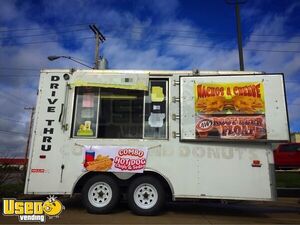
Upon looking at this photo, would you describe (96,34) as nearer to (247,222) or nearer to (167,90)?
(167,90)

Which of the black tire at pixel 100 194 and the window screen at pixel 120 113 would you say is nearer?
the black tire at pixel 100 194

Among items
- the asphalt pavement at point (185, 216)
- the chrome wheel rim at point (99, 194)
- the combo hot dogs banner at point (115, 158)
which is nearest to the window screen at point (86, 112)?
the combo hot dogs banner at point (115, 158)

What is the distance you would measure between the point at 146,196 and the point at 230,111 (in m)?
2.84

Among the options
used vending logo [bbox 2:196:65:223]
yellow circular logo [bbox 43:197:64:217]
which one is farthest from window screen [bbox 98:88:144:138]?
used vending logo [bbox 2:196:65:223]

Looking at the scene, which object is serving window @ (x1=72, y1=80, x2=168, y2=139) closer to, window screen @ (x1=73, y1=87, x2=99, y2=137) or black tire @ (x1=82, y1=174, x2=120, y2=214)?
window screen @ (x1=73, y1=87, x2=99, y2=137)

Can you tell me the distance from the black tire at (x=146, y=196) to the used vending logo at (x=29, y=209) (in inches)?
70.3

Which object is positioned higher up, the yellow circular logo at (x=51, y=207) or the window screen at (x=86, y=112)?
the window screen at (x=86, y=112)

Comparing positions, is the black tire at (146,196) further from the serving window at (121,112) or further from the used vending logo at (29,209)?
the used vending logo at (29,209)

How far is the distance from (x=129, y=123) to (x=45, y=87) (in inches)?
92.4

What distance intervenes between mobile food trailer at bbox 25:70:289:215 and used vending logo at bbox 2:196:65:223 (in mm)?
541

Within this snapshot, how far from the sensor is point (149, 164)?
775 cm

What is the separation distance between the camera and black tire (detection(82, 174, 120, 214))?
775cm

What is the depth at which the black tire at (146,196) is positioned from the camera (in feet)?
25.1

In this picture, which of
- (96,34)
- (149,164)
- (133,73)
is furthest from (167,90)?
(96,34)
